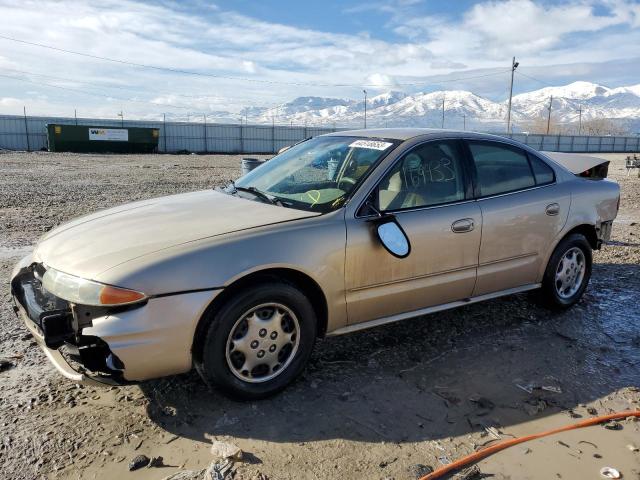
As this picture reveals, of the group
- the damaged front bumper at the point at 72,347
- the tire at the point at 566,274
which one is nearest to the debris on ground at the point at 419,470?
the damaged front bumper at the point at 72,347

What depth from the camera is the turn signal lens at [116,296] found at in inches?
107

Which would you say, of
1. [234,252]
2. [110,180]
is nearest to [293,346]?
[234,252]

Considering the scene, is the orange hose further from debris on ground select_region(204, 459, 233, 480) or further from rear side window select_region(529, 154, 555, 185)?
rear side window select_region(529, 154, 555, 185)

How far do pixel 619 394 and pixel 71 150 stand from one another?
1418 inches

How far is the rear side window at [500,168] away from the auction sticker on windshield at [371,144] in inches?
30.0

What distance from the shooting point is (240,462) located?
265 cm

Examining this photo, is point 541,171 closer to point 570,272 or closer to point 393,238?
point 570,272

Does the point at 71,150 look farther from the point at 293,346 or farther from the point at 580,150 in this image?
the point at 580,150

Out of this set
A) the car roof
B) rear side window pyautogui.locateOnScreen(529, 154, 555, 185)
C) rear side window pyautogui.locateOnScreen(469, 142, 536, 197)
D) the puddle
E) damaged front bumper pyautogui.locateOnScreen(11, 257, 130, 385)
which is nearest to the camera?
damaged front bumper pyautogui.locateOnScreen(11, 257, 130, 385)

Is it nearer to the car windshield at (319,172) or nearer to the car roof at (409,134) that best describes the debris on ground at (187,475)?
the car windshield at (319,172)

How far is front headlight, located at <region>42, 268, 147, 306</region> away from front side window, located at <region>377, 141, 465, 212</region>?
1.70 m

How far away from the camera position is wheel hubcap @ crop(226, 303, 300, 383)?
3076mm

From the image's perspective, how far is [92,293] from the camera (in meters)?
2.74

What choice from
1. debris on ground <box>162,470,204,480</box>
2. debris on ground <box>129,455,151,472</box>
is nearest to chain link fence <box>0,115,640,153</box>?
debris on ground <box>129,455,151,472</box>
